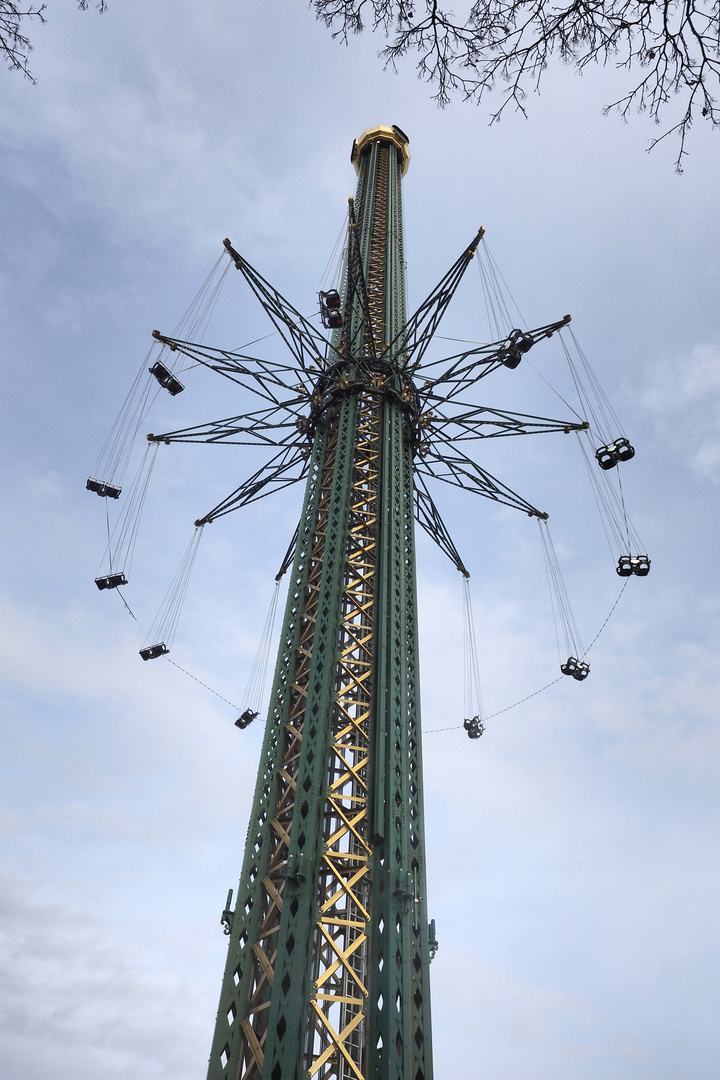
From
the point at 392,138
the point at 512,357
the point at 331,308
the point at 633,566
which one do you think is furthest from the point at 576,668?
the point at 392,138

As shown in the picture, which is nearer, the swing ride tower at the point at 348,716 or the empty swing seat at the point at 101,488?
the swing ride tower at the point at 348,716

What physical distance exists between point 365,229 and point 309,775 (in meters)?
15.8

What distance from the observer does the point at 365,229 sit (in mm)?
20734

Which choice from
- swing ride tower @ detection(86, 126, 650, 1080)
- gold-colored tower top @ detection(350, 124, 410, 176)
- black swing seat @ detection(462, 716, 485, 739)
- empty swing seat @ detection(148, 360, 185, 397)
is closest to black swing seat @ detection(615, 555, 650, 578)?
swing ride tower @ detection(86, 126, 650, 1080)

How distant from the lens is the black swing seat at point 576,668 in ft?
58.1

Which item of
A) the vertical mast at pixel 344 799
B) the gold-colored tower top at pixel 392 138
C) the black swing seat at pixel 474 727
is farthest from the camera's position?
the gold-colored tower top at pixel 392 138

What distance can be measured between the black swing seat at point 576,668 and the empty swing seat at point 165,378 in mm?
10612

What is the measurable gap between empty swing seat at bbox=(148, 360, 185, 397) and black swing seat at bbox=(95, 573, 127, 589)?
4.52 m

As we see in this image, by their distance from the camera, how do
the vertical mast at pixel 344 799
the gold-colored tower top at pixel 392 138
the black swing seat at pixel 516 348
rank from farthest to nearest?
the gold-colored tower top at pixel 392 138, the black swing seat at pixel 516 348, the vertical mast at pixel 344 799

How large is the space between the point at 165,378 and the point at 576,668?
11230 millimetres

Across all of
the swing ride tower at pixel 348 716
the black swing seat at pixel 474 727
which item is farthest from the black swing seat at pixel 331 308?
the black swing seat at pixel 474 727

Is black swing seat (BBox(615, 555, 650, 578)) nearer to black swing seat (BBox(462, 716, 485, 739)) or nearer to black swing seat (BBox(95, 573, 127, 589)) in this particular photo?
black swing seat (BBox(462, 716, 485, 739))

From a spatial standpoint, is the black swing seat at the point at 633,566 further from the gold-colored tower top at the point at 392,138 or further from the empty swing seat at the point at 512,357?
the gold-colored tower top at the point at 392,138

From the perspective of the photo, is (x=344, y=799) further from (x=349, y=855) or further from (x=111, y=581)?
(x=111, y=581)
